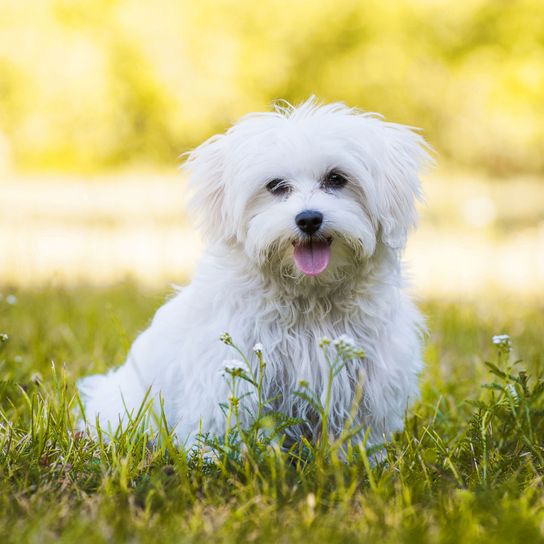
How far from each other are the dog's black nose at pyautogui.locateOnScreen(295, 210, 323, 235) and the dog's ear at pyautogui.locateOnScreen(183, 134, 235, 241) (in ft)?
1.28

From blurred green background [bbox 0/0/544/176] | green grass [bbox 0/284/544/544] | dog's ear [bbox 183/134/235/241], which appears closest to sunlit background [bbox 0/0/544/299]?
blurred green background [bbox 0/0/544/176]

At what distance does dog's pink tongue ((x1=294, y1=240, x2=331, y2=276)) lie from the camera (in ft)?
9.59

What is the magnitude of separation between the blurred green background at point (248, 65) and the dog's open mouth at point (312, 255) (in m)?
17.4

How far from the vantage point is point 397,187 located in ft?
10.2

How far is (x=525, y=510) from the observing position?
2305 mm

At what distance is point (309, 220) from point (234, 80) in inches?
773

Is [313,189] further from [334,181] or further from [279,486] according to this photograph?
[279,486]

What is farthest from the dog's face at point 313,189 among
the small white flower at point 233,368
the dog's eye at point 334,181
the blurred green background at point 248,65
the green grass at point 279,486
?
the blurred green background at point 248,65

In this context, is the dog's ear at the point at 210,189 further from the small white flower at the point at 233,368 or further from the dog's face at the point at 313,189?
the small white flower at the point at 233,368

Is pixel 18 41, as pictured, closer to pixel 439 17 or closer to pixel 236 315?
pixel 439 17

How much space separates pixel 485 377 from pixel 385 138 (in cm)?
160

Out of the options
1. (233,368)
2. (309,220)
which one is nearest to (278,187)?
(309,220)

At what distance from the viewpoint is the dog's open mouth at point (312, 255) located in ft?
9.60

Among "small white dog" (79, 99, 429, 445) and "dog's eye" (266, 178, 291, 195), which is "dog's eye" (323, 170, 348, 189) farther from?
"dog's eye" (266, 178, 291, 195)
